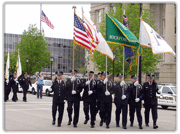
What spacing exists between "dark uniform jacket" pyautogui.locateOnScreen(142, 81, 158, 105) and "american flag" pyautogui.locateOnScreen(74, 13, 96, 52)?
8.91 ft

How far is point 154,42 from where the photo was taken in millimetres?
11812

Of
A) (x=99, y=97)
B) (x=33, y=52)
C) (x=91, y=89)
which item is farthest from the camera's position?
(x=33, y=52)

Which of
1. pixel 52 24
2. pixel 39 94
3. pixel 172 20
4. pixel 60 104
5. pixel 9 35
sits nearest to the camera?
pixel 60 104

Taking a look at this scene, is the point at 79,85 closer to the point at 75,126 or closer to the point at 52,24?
the point at 75,126

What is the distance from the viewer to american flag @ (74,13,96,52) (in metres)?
11.6

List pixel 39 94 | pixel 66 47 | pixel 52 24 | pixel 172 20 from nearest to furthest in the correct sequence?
pixel 39 94 < pixel 52 24 < pixel 172 20 < pixel 66 47

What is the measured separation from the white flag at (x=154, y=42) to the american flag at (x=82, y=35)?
91.4 inches

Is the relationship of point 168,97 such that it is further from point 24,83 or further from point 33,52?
point 33,52

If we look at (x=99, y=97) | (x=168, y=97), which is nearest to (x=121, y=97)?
(x=99, y=97)

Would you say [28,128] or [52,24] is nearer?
[28,128]

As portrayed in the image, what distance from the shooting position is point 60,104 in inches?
419

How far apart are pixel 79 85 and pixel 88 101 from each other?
0.70 m

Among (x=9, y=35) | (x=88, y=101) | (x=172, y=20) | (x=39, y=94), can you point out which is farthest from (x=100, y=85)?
(x=9, y=35)

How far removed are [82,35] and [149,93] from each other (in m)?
3.60
